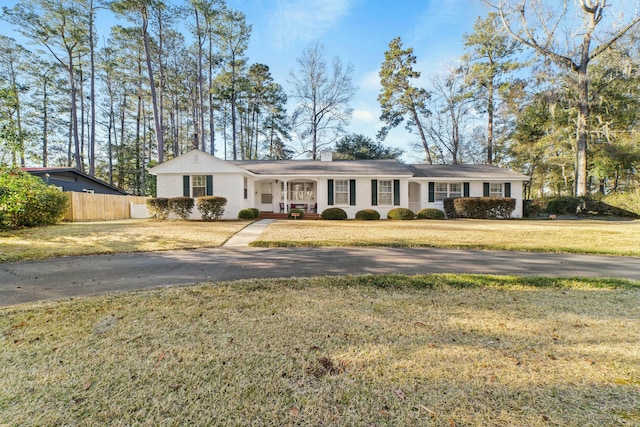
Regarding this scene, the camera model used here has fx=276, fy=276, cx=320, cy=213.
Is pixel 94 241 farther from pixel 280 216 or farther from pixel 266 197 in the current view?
pixel 266 197

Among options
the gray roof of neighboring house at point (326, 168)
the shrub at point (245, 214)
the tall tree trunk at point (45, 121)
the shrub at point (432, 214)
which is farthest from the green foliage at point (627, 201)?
the tall tree trunk at point (45, 121)

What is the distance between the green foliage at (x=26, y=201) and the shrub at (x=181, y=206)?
434 centimetres

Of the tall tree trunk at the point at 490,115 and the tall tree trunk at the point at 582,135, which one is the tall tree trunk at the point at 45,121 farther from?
the tall tree trunk at the point at 582,135

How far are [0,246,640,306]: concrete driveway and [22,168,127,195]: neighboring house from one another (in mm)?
16260

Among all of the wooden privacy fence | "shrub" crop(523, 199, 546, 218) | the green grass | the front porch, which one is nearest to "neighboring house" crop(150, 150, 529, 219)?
the front porch

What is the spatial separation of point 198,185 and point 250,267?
1214cm

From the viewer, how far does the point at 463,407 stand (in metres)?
1.78

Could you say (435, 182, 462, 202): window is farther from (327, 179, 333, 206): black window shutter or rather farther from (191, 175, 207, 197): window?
(191, 175, 207, 197): window

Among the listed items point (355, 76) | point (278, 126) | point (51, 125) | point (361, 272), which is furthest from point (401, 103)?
point (51, 125)

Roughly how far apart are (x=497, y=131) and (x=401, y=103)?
33.6ft

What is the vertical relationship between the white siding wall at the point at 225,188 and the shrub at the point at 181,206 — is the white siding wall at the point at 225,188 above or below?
above

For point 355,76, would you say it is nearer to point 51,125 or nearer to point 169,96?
point 169,96

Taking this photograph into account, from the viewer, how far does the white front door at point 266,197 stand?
62.5 ft

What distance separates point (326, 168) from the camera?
1823 cm
